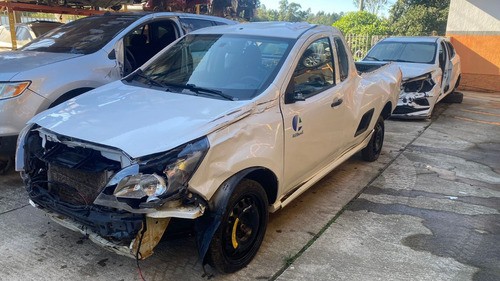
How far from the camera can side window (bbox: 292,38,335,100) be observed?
3.70 m

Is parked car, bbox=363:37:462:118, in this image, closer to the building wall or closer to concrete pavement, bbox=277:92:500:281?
concrete pavement, bbox=277:92:500:281

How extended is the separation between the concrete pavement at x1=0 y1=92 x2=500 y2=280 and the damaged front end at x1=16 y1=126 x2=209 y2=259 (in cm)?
51

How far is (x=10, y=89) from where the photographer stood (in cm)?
430

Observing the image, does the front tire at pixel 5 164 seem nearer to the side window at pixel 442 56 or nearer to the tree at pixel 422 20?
the side window at pixel 442 56

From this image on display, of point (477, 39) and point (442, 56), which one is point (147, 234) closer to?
point (442, 56)

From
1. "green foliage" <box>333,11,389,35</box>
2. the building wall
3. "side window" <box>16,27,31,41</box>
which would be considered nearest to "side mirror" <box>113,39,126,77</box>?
"side window" <box>16,27,31,41</box>

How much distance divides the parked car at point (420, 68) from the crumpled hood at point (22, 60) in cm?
563

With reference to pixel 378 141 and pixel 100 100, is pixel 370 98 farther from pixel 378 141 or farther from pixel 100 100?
pixel 100 100

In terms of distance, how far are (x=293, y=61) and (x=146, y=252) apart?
6.62 ft

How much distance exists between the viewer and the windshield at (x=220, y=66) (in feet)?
11.6

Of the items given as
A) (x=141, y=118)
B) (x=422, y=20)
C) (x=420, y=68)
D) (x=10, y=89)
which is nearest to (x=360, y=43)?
(x=420, y=68)

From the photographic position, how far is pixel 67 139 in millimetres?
2896

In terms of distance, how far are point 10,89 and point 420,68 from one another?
24.4ft

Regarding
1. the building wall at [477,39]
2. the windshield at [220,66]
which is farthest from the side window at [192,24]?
the building wall at [477,39]
